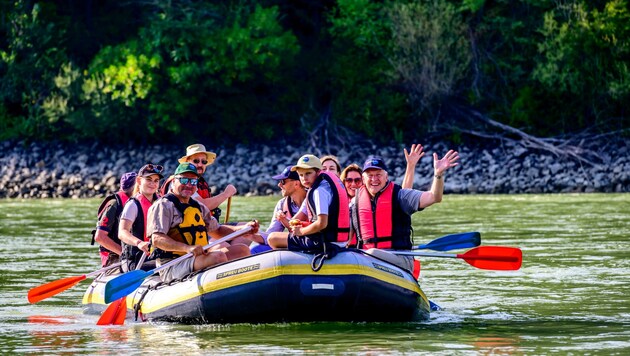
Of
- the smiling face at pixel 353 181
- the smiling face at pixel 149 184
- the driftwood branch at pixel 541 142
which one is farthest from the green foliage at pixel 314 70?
the smiling face at pixel 149 184

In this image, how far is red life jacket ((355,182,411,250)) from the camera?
1170cm

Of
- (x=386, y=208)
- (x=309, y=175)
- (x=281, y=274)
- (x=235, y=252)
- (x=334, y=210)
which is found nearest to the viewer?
(x=281, y=274)

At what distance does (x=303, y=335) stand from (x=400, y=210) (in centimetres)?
152

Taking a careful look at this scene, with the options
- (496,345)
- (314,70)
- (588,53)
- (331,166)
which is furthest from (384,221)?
(314,70)

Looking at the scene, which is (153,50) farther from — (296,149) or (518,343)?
(518,343)

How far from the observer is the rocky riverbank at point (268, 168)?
101 ft

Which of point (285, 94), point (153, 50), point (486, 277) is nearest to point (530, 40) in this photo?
point (285, 94)

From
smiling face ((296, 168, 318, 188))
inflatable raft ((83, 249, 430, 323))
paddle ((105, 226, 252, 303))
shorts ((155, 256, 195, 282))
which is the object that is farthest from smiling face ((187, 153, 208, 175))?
smiling face ((296, 168, 318, 188))

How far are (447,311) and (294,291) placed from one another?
6.24 feet

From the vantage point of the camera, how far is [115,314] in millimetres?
11742

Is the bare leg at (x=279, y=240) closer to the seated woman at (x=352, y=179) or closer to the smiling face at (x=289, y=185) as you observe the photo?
the smiling face at (x=289, y=185)

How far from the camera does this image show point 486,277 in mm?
14906

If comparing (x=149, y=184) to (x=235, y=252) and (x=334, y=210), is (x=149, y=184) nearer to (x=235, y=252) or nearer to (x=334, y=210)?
(x=235, y=252)

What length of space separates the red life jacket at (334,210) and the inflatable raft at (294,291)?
0.15 meters
